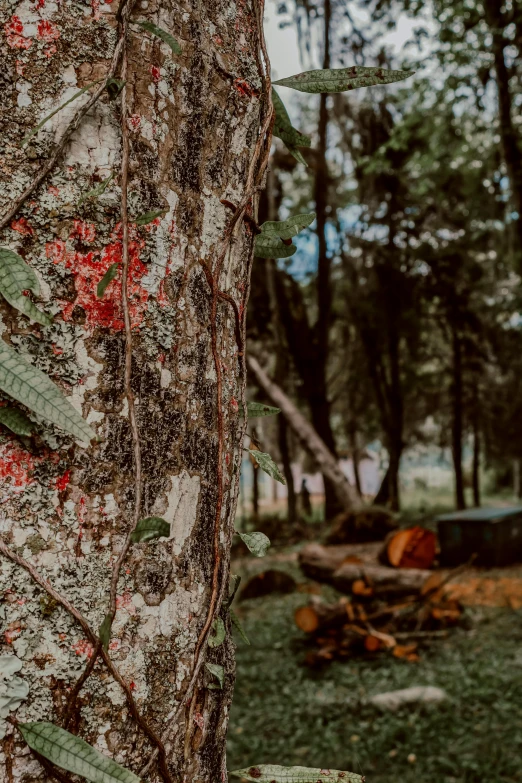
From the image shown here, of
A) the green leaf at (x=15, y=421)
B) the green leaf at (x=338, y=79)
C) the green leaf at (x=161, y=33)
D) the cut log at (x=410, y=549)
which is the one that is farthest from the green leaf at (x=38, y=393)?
the cut log at (x=410, y=549)

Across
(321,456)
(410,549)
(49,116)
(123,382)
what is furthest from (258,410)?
(321,456)

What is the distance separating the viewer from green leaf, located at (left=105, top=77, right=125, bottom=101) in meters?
0.82

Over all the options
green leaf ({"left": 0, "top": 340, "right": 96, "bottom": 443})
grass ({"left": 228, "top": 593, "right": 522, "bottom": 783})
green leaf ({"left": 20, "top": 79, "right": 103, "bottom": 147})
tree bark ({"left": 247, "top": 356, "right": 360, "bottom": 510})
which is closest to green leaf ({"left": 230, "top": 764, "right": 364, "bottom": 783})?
green leaf ({"left": 0, "top": 340, "right": 96, "bottom": 443})

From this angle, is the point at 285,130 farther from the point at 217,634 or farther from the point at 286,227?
the point at 217,634

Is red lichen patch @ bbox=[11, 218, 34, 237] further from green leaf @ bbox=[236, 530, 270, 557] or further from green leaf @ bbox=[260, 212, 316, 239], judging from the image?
green leaf @ bbox=[236, 530, 270, 557]

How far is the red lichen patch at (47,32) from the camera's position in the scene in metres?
0.83

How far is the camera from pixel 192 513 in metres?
0.88

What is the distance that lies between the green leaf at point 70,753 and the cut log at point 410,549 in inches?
297

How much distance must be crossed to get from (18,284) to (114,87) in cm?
30

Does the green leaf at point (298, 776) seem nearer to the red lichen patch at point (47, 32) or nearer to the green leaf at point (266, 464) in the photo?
the green leaf at point (266, 464)

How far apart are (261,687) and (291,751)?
4.20 feet

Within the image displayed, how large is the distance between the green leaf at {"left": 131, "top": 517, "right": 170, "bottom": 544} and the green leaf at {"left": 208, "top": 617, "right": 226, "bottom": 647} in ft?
0.70

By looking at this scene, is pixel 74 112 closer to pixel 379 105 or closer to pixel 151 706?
pixel 151 706

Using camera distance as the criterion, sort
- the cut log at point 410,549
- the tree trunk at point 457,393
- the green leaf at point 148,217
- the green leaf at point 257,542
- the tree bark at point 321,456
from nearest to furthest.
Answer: the green leaf at point 148,217 < the green leaf at point 257,542 < the cut log at point 410,549 < the tree bark at point 321,456 < the tree trunk at point 457,393
